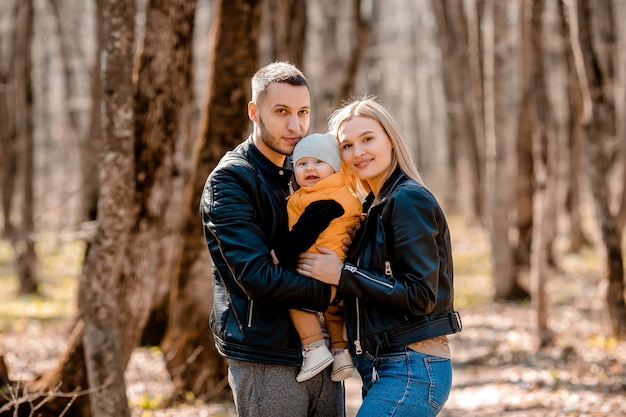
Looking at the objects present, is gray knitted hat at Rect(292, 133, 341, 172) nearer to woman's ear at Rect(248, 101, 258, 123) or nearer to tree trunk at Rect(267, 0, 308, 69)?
woman's ear at Rect(248, 101, 258, 123)

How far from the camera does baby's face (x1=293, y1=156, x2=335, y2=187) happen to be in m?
3.26

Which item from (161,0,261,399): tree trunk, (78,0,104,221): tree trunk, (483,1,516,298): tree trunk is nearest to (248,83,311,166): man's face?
(161,0,261,399): tree trunk

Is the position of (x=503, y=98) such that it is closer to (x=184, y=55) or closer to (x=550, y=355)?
(x=550, y=355)

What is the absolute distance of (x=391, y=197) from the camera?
10.3 feet

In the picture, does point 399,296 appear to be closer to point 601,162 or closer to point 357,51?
point 601,162

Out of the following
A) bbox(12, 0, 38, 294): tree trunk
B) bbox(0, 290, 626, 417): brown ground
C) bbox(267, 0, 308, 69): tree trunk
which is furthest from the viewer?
bbox(12, 0, 38, 294): tree trunk

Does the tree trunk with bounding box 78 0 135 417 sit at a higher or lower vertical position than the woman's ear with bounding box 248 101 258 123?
lower

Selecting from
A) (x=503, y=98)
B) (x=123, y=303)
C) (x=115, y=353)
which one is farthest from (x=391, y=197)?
(x=503, y=98)

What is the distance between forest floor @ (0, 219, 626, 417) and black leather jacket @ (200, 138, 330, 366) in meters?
2.45

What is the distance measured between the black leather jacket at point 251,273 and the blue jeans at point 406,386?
1.18 feet

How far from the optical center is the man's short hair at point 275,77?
3.34 metres

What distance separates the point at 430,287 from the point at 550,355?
21.0 feet

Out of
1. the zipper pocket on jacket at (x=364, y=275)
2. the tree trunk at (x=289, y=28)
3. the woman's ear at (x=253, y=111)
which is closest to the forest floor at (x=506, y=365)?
the woman's ear at (x=253, y=111)

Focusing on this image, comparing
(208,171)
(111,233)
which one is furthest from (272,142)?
(208,171)
